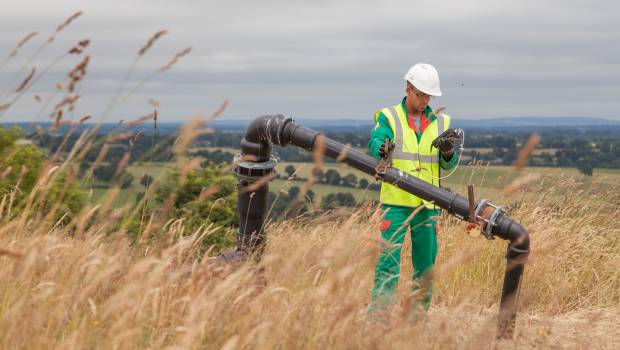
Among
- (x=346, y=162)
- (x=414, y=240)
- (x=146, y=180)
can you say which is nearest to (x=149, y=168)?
(x=146, y=180)

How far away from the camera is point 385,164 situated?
187 inches

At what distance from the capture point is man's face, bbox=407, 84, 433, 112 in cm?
513

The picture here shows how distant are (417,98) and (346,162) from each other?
790 millimetres

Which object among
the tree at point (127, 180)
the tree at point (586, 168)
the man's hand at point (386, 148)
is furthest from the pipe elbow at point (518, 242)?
the tree at point (586, 168)

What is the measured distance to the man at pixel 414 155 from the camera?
200 inches

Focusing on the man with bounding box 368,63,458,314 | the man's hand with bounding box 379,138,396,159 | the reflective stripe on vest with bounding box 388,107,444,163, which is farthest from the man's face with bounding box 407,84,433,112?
the man's hand with bounding box 379,138,396,159

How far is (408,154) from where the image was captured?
519 centimetres

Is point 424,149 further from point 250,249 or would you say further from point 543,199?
point 543,199

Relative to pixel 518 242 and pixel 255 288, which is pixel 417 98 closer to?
pixel 518 242

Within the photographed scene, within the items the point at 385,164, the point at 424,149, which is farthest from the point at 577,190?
the point at 385,164

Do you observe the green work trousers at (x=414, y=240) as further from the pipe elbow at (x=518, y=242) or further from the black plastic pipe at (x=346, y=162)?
the pipe elbow at (x=518, y=242)

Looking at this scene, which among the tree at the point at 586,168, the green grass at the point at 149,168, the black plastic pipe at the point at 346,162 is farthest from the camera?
the tree at the point at 586,168

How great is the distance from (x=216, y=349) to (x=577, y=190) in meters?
7.05

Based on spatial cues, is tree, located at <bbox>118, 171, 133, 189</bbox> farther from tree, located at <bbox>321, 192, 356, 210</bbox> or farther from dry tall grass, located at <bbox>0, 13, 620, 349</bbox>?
tree, located at <bbox>321, 192, 356, 210</bbox>
